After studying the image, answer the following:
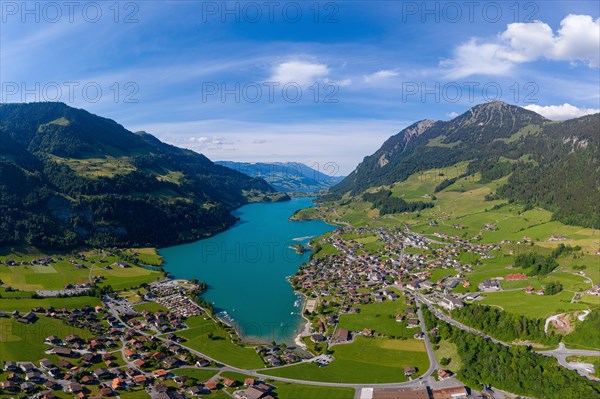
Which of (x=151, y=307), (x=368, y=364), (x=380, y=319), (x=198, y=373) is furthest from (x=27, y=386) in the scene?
(x=380, y=319)

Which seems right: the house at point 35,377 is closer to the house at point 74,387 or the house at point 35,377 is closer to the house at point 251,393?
the house at point 74,387

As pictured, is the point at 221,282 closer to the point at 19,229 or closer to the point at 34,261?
the point at 34,261

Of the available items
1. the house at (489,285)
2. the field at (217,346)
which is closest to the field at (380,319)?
the house at (489,285)

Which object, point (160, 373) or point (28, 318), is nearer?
point (160, 373)

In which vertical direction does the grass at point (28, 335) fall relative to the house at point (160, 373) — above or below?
above

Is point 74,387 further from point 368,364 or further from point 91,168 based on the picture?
point 91,168

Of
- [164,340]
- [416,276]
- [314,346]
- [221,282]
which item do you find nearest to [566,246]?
[416,276]
